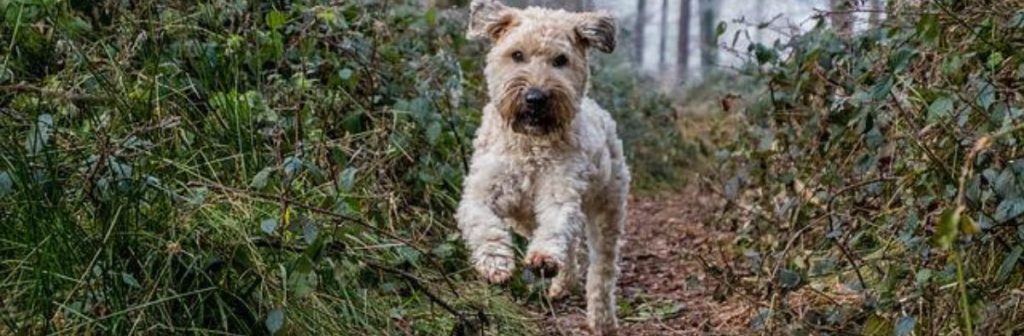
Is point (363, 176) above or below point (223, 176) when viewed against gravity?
below

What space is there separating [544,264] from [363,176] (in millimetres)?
834

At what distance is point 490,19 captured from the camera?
18.5 ft

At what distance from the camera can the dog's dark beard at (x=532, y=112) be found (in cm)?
518

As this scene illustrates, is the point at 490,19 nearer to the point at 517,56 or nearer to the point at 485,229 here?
the point at 517,56

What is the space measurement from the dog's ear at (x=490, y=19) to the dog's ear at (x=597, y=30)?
0.33 meters

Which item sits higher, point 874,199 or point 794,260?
point 874,199

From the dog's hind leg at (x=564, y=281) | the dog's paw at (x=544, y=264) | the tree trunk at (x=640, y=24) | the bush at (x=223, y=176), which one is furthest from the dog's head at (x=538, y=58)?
the tree trunk at (x=640, y=24)

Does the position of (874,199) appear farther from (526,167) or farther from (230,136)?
(230,136)

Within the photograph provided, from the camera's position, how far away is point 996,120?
3389 mm

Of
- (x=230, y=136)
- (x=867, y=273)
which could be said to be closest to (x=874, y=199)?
(x=867, y=273)

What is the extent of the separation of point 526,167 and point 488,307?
88cm

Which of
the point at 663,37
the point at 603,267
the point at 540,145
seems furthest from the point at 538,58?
the point at 663,37

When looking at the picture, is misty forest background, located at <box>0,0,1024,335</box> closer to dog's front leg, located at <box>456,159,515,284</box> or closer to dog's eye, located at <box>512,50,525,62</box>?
dog's front leg, located at <box>456,159,515,284</box>

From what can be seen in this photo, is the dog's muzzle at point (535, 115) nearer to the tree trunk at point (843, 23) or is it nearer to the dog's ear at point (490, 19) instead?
the dog's ear at point (490, 19)
